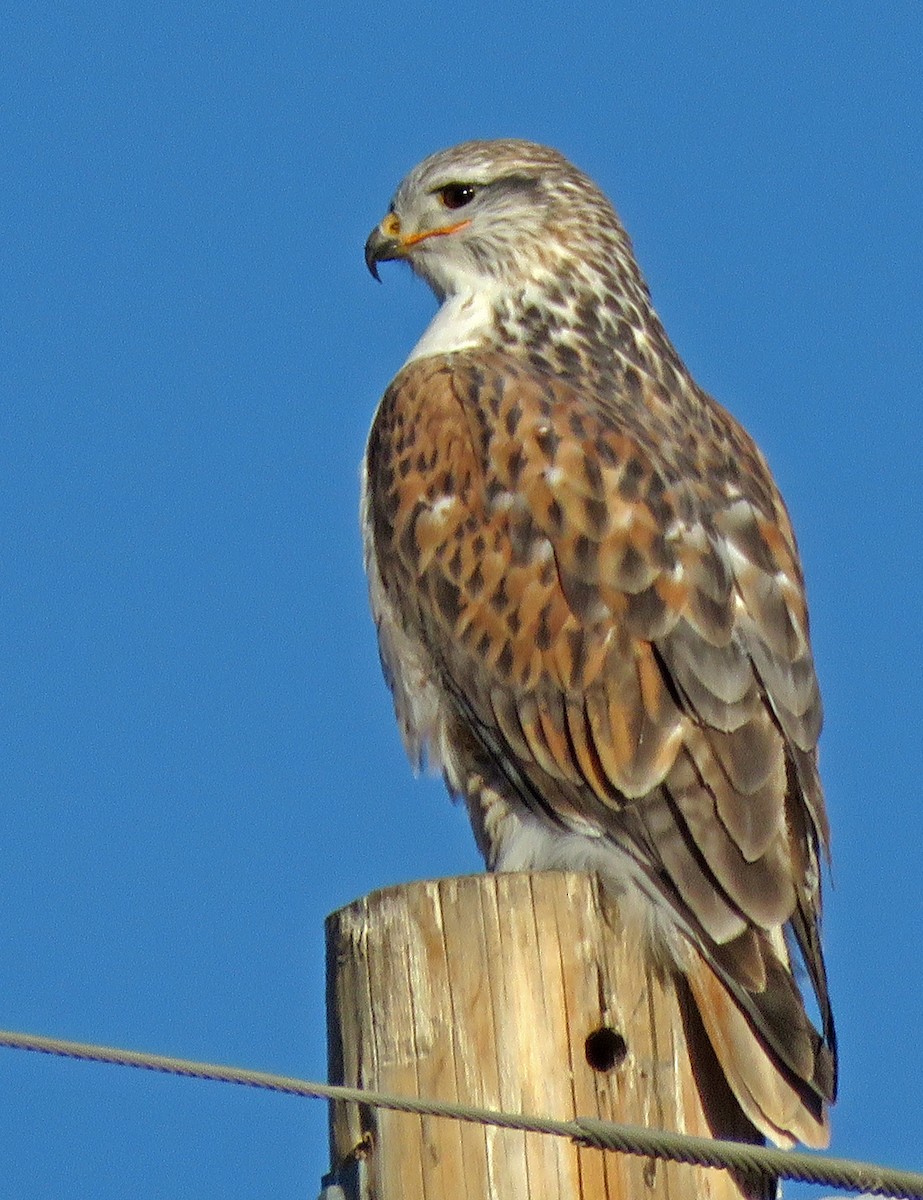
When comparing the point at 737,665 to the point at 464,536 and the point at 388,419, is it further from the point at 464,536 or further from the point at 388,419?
the point at 388,419

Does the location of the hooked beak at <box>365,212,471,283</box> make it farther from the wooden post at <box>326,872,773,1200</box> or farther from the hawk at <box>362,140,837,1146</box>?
the wooden post at <box>326,872,773,1200</box>

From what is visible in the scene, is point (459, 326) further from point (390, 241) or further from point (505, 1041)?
point (505, 1041)

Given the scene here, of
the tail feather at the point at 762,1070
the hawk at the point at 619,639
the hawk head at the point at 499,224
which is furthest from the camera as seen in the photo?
the hawk head at the point at 499,224

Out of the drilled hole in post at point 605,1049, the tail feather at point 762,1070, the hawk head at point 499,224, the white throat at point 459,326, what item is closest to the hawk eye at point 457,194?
the hawk head at point 499,224

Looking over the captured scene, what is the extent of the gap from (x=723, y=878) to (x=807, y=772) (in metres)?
0.54

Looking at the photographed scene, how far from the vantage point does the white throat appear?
20.3ft

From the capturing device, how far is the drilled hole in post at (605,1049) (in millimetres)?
3637

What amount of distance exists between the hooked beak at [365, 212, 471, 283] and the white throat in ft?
1.08

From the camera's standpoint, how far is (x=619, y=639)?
5.11 metres

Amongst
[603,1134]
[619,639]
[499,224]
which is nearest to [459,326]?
[499,224]

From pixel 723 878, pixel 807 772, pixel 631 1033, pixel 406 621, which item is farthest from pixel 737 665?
pixel 631 1033

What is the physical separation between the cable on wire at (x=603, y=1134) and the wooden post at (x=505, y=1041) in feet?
0.41

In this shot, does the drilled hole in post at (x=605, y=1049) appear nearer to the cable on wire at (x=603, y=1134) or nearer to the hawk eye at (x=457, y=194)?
the cable on wire at (x=603, y=1134)

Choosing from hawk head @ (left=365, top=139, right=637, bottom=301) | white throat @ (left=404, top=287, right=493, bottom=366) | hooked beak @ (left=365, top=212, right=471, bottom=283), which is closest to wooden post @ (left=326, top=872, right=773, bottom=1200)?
white throat @ (left=404, top=287, right=493, bottom=366)
